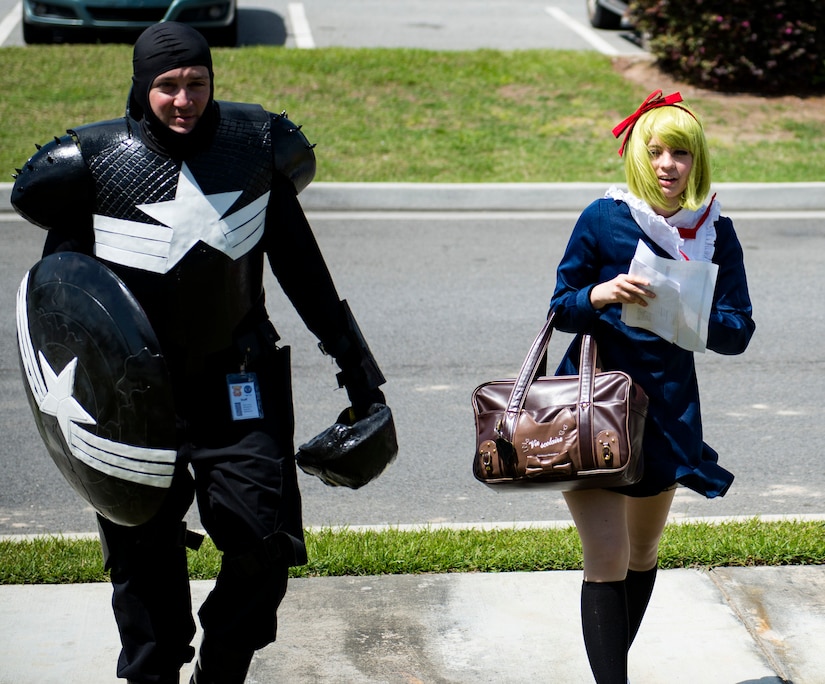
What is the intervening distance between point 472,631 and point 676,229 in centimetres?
146

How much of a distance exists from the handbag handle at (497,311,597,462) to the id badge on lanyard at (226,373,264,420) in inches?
24.1

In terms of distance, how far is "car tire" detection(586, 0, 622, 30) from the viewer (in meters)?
15.9

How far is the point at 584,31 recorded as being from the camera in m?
15.9

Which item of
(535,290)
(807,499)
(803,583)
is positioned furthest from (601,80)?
(803,583)

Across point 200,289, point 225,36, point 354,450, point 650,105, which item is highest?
point 650,105

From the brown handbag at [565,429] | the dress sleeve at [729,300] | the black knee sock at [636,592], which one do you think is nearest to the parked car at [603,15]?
the dress sleeve at [729,300]

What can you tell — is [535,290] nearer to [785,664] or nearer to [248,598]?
[785,664]

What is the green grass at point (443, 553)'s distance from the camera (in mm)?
4203

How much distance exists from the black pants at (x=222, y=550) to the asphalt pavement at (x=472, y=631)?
1.97 feet

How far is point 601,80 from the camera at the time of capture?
12930 millimetres

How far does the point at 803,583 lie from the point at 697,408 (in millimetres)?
1234

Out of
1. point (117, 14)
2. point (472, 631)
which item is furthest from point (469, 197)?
point (472, 631)

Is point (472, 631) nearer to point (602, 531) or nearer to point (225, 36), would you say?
point (602, 531)

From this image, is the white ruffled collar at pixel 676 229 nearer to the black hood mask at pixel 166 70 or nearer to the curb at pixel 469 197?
the black hood mask at pixel 166 70
